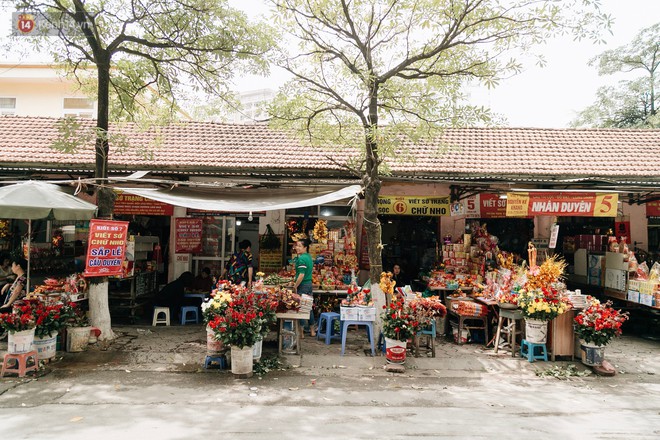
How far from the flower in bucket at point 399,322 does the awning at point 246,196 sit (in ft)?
6.78

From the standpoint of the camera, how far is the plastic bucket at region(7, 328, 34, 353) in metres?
5.80

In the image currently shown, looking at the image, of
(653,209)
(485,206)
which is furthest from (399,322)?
(653,209)

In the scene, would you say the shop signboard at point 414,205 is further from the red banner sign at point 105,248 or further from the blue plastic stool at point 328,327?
the red banner sign at point 105,248

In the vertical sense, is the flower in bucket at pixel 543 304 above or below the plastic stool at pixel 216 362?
above

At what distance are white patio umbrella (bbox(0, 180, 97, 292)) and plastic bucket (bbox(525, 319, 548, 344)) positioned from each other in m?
7.86

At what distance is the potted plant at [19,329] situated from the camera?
5745 millimetres

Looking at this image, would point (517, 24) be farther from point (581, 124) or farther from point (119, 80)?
point (581, 124)

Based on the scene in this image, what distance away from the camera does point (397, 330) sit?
21.2ft

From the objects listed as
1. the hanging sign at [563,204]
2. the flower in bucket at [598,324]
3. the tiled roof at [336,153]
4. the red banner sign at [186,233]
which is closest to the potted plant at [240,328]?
the tiled roof at [336,153]

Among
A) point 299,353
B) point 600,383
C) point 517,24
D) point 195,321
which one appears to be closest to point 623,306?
point 600,383

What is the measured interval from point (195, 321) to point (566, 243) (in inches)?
395

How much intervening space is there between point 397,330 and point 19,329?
18.2 feet

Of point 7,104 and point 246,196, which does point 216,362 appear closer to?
point 246,196

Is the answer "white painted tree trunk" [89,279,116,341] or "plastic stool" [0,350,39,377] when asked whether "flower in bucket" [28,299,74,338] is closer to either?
"plastic stool" [0,350,39,377]
